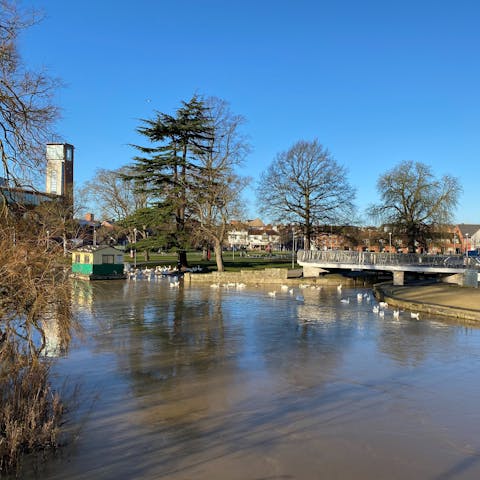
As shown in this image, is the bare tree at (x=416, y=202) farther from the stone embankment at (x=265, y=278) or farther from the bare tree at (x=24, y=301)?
the bare tree at (x=24, y=301)

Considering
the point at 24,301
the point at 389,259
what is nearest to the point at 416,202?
the point at 389,259

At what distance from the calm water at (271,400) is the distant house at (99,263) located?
19.4m

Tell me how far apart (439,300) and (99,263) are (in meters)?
25.1

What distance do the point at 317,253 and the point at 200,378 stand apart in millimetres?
27883

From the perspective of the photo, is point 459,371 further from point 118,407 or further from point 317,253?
point 317,253

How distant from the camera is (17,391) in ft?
25.7

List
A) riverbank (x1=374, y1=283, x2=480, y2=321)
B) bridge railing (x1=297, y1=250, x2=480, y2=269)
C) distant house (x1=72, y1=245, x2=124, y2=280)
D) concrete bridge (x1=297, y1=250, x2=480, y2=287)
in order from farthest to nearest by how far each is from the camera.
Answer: distant house (x1=72, y1=245, x2=124, y2=280), bridge railing (x1=297, y1=250, x2=480, y2=269), concrete bridge (x1=297, y1=250, x2=480, y2=287), riverbank (x1=374, y1=283, x2=480, y2=321)

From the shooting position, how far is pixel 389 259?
3431cm

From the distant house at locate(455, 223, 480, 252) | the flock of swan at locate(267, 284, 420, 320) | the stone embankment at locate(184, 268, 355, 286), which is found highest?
the distant house at locate(455, 223, 480, 252)

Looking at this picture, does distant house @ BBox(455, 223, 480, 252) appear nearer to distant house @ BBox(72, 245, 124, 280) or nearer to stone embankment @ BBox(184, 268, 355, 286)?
stone embankment @ BBox(184, 268, 355, 286)

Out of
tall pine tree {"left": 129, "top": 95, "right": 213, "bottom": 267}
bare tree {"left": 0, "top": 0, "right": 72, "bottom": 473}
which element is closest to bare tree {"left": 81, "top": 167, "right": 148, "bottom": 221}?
tall pine tree {"left": 129, "top": 95, "right": 213, "bottom": 267}

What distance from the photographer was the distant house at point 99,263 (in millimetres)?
37188

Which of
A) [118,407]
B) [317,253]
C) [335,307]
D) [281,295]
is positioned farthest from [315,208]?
[118,407]

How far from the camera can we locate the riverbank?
2111cm
